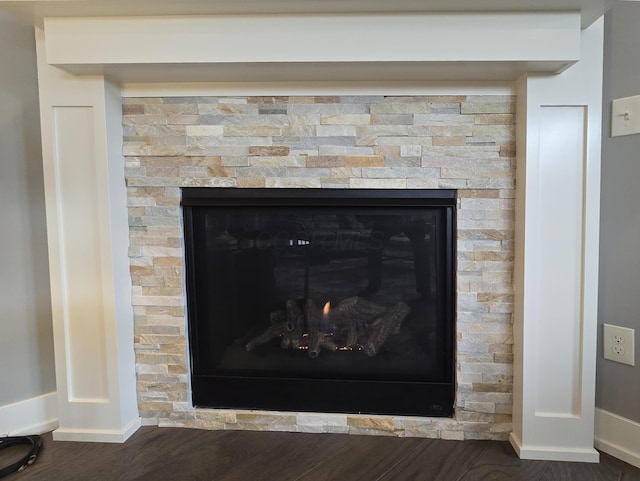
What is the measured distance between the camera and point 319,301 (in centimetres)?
158

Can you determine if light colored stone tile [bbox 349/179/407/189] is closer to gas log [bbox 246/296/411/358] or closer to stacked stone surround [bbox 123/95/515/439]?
stacked stone surround [bbox 123/95/515/439]

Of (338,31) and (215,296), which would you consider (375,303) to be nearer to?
(215,296)

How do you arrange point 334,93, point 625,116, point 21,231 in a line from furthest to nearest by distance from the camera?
point 21,231
point 334,93
point 625,116

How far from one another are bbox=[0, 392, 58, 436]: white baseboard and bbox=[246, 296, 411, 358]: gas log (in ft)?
2.58

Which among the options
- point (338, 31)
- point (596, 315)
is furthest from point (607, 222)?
point (338, 31)

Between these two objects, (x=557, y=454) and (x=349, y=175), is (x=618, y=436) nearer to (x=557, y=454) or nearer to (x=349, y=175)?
(x=557, y=454)

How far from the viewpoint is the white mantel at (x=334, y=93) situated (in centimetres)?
121

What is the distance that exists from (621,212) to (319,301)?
105 cm

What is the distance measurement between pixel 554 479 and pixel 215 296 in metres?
1.26

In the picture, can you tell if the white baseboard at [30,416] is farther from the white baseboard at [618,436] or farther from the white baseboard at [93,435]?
the white baseboard at [618,436]

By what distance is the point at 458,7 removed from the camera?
1166 mm

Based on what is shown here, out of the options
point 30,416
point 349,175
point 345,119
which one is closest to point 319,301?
point 349,175

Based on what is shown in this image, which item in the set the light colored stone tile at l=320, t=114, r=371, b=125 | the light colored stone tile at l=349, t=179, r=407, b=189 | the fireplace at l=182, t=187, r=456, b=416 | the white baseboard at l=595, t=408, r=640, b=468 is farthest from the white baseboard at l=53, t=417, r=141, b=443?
the white baseboard at l=595, t=408, r=640, b=468

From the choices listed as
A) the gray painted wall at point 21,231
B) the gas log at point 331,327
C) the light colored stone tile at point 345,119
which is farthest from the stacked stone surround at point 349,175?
the gray painted wall at point 21,231
